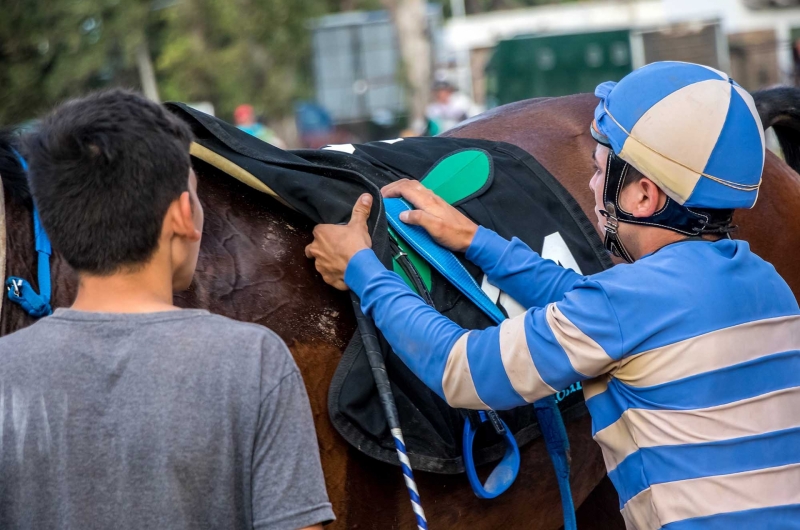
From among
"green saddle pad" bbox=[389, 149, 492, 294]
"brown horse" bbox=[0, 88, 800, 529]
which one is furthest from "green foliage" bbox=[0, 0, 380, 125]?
"brown horse" bbox=[0, 88, 800, 529]

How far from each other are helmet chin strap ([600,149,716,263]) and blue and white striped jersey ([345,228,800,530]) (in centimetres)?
6

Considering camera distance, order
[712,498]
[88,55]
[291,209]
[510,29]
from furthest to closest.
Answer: [510,29] < [88,55] < [291,209] < [712,498]

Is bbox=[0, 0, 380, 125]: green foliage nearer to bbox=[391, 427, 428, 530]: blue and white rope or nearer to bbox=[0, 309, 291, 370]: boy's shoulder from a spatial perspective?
bbox=[391, 427, 428, 530]: blue and white rope

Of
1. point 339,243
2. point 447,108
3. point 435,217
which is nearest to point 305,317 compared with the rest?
point 339,243

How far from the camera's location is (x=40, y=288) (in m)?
1.74

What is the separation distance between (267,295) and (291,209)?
0.81 feet

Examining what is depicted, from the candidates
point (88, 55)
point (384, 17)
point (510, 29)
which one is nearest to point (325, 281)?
point (384, 17)

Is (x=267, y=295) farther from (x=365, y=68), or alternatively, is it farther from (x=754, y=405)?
(x=365, y=68)

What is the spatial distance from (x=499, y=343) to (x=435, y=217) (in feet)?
1.58

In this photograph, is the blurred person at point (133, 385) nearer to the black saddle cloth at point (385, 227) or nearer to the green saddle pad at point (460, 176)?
the black saddle cloth at point (385, 227)

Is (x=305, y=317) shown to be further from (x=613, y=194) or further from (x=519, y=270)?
(x=613, y=194)

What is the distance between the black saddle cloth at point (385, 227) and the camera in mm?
1978

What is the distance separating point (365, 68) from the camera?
1580cm

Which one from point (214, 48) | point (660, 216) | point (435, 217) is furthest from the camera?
point (214, 48)
